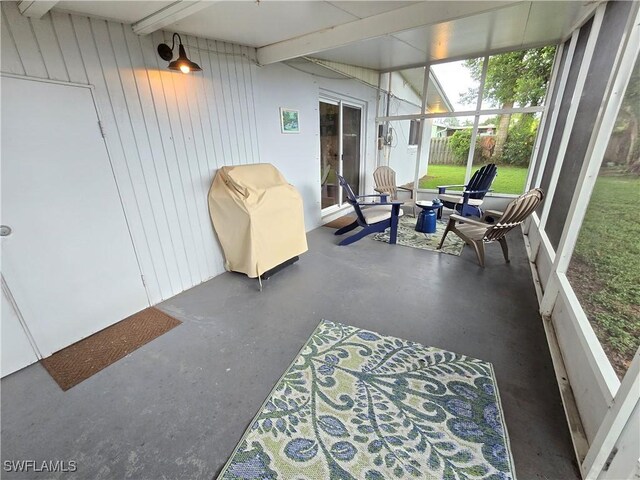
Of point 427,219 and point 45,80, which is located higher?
point 45,80

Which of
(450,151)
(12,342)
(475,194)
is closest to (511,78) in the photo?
(450,151)

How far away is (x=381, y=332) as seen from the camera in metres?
2.13

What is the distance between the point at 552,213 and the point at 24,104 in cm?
461

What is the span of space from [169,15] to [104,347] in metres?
2.45

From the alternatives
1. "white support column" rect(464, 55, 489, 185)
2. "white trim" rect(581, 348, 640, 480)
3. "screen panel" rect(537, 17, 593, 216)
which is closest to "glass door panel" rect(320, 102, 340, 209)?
"white support column" rect(464, 55, 489, 185)

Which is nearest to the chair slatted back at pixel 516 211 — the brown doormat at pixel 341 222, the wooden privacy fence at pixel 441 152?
the brown doormat at pixel 341 222

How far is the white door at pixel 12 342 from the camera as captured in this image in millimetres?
1773

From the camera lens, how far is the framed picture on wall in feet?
11.9

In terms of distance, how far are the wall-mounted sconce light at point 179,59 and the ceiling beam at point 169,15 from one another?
0.15 metres

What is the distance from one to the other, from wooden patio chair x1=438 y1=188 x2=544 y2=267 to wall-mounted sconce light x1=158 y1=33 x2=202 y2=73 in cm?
319

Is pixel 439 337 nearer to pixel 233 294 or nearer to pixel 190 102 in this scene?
pixel 233 294

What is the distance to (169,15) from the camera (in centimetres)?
186

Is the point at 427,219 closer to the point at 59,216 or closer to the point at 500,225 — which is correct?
the point at 500,225
